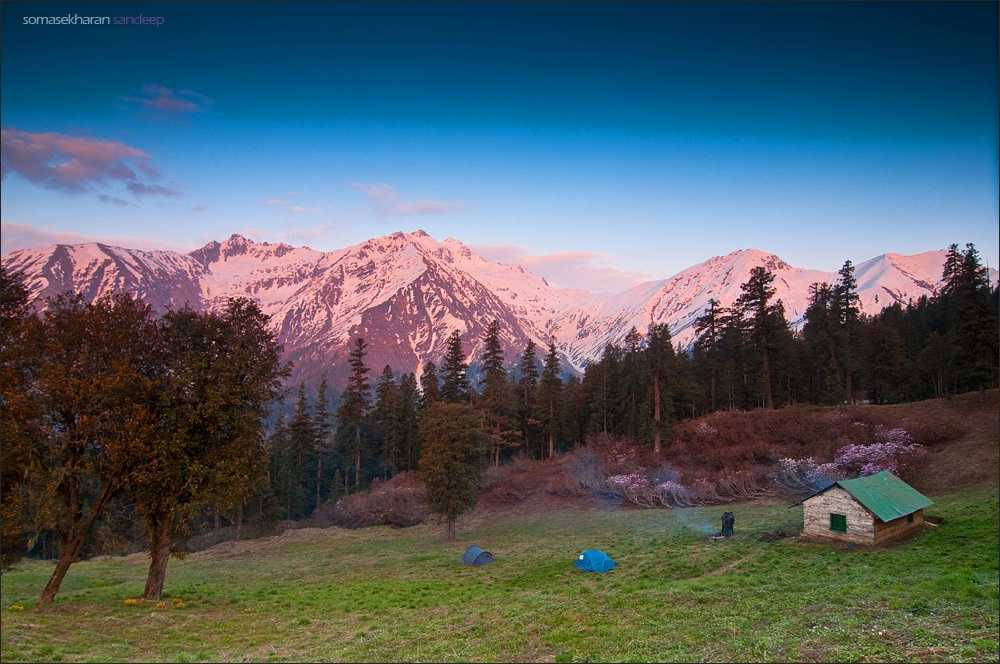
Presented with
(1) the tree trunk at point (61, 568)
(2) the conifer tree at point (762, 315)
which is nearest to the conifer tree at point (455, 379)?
(2) the conifer tree at point (762, 315)

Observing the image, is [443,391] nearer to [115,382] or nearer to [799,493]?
[799,493]

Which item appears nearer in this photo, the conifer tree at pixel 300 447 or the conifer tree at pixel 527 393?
the conifer tree at pixel 300 447

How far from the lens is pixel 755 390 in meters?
69.5

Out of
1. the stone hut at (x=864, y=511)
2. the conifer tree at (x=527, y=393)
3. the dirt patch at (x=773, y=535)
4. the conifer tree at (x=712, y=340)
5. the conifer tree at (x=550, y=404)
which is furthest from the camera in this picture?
the conifer tree at (x=527, y=393)

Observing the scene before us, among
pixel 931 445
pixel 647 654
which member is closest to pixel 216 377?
pixel 647 654

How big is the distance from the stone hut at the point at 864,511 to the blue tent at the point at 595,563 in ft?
33.9

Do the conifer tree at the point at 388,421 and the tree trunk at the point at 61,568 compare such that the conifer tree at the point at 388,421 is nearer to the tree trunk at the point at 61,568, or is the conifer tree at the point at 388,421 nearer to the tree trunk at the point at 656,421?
the tree trunk at the point at 656,421

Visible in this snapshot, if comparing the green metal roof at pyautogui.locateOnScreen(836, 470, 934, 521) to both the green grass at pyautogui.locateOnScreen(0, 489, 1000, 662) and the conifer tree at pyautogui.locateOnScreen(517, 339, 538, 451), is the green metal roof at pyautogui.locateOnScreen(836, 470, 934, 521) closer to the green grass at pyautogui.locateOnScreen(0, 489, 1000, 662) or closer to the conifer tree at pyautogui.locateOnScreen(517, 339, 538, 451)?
the green grass at pyautogui.locateOnScreen(0, 489, 1000, 662)

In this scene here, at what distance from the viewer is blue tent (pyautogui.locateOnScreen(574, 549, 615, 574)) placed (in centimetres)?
2622

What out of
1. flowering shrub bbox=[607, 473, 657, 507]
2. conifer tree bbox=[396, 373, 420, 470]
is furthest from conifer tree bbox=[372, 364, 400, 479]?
flowering shrub bbox=[607, 473, 657, 507]

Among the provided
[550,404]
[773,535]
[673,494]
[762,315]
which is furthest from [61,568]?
[762,315]

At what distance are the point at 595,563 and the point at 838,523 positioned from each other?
11931 mm

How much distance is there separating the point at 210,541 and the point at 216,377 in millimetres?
48095

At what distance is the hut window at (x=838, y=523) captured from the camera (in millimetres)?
26109
